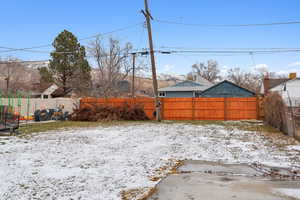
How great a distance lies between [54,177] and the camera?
4.33 meters

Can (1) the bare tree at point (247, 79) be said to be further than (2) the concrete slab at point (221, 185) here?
Yes

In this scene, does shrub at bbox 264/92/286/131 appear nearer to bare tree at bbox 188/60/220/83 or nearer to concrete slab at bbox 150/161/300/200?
concrete slab at bbox 150/161/300/200

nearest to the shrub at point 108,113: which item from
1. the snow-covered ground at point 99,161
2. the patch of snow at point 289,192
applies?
the snow-covered ground at point 99,161

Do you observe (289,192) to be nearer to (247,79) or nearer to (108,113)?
(108,113)

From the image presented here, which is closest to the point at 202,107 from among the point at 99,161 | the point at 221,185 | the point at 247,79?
the point at 99,161

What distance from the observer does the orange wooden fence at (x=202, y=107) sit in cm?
1770

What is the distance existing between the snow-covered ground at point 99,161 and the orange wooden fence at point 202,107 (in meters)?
9.87

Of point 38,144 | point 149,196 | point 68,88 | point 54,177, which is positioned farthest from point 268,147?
point 68,88

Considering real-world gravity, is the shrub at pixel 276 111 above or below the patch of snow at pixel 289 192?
above

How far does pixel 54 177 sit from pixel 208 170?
304 cm

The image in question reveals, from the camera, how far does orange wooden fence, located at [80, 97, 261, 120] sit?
17.7 metres

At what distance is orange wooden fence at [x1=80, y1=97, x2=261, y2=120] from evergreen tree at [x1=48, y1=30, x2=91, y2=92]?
545 inches

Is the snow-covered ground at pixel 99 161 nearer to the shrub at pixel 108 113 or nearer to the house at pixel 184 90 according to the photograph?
the shrub at pixel 108 113

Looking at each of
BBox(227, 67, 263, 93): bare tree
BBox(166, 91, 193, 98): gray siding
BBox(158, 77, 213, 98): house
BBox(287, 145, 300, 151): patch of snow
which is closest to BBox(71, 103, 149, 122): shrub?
BBox(287, 145, 300, 151): patch of snow
